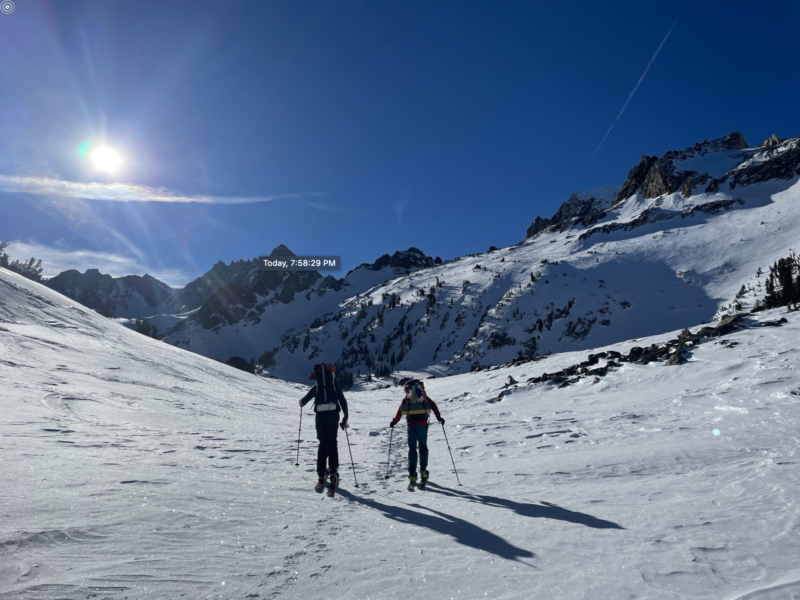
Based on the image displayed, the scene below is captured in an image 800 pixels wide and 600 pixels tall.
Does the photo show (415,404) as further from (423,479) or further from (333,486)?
(333,486)

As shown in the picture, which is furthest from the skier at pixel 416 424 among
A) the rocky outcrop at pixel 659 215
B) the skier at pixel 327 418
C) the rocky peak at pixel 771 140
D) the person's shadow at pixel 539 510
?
the rocky peak at pixel 771 140

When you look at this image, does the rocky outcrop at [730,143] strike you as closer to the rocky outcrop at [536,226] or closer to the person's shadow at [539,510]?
the rocky outcrop at [536,226]

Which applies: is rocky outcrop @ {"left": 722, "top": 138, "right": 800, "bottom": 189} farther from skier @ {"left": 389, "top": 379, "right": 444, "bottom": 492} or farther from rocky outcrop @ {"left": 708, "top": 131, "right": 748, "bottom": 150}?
skier @ {"left": 389, "top": 379, "right": 444, "bottom": 492}

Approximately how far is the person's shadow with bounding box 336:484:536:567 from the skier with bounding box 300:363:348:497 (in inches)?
32.1

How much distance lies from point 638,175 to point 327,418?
595 ft

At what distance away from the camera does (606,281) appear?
80.4m

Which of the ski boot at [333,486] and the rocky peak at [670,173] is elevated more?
the rocky peak at [670,173]

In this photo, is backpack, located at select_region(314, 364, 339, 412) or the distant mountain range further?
the distant mountain range

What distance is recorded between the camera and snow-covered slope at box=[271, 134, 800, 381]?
6939 centimetres

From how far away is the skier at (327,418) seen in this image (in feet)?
23.8

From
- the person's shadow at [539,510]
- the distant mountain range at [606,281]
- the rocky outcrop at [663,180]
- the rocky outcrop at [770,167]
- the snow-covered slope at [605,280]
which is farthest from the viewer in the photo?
the rocky outcrop at [663,180]

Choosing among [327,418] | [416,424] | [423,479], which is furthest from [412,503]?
[327,418]

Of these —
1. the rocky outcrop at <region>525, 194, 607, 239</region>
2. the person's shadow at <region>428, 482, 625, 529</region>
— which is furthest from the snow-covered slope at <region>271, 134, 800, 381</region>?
the person's shadow at <region>428, 482, 625, 529</region>

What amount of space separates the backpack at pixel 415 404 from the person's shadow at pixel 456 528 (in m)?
2.03
